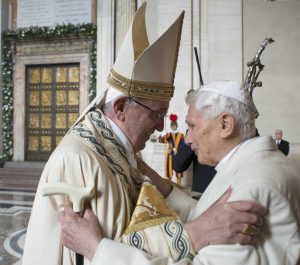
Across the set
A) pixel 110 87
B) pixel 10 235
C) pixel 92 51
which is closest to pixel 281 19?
pixel 92 51

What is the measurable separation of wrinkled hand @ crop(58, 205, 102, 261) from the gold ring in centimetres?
51

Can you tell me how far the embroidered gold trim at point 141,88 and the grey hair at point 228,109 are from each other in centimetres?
24

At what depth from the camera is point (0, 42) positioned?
11.9 metres

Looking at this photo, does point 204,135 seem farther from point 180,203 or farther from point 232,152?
point 180,203

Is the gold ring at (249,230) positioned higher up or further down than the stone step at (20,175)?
higher up

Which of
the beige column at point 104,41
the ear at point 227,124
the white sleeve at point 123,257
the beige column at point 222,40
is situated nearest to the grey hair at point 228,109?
the ear at point 227,124

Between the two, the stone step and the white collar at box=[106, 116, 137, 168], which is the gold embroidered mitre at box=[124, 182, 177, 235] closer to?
the white collar at box=[106, 116, 137, 168]

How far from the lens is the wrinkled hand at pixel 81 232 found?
132 centimetres

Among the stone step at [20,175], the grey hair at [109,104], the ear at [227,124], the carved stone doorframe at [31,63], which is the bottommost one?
the stone step at [20,175]

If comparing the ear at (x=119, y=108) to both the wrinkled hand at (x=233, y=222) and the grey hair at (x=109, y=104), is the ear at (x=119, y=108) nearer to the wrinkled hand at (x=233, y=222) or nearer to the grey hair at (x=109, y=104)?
the grey hair at (x=109, y=104)

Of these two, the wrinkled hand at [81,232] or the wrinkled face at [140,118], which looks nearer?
the wrinkled hand at [81,232]

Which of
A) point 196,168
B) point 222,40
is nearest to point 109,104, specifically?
point 196,168

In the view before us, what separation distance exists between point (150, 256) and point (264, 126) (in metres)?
8.92

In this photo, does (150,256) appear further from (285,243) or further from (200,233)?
(285,243)
